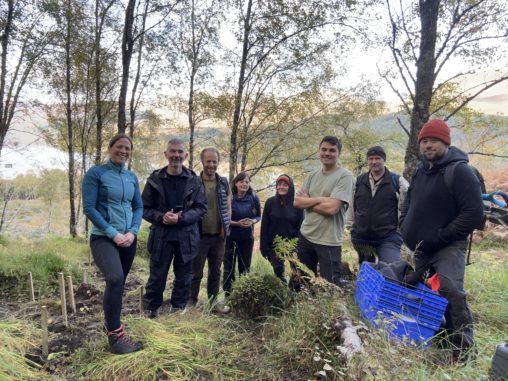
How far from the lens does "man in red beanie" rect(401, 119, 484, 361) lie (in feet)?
7.61

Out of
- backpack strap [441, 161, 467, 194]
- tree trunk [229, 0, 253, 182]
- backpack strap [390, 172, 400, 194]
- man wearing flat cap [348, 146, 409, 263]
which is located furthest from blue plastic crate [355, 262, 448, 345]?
tree trunk [229, 0, 253, 182]

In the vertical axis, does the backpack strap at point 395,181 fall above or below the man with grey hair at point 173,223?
above

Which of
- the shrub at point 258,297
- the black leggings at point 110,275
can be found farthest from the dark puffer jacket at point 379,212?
the black leggings at point 110,275

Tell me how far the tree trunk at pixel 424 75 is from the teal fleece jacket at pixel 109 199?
12.9 ft

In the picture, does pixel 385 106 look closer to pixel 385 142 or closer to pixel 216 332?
pixel 385 142

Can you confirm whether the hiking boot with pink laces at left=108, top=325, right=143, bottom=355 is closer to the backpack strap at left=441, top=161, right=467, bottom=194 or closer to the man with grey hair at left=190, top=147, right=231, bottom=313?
the man with grey hair at left=190, top=147, right=231, bottom=313

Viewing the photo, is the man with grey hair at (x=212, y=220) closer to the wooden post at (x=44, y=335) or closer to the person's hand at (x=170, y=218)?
the person's hand at (x=170, y=218)

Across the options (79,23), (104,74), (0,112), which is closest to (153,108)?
(104,74)

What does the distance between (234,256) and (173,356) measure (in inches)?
75.7

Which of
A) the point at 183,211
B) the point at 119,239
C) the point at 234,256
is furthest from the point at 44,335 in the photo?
the point at 234,256

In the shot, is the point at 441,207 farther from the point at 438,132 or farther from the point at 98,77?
the point at 98,77

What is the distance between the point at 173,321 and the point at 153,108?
1363cm

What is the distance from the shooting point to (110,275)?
94.4 inches

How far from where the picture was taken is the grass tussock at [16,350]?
2.07 meters
